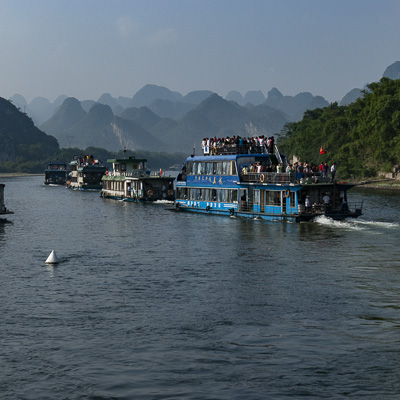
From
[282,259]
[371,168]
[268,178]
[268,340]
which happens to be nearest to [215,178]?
[268,178]

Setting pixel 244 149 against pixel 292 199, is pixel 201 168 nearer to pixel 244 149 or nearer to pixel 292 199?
pixel 244 149

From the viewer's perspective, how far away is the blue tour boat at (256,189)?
2092 inches

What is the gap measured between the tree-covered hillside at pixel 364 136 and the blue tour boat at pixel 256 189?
A: 6353 cm

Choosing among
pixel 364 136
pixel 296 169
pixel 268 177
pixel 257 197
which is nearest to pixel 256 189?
pixel 257 197

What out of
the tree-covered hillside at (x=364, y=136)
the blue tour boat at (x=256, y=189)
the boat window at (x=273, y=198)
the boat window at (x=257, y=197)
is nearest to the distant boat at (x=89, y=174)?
the tree-covered hillside at (x=364, y=136)

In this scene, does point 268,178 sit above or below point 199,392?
above

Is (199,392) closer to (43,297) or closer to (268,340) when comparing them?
(268,340)

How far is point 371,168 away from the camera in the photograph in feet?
457

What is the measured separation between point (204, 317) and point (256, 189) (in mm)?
32527

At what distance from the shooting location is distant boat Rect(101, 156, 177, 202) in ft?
287

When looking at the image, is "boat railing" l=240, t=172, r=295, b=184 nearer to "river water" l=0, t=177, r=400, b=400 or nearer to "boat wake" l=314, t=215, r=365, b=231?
"boat wake" l=314, t=215, r=365, b=231

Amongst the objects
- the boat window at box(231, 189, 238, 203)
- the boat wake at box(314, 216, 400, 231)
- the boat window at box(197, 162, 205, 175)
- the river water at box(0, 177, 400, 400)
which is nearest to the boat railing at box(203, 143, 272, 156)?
the boat window at box(197, 162, 205, 175)

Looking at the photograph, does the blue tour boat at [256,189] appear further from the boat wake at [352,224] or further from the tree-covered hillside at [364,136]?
the tree-covered hillside at [364,136]

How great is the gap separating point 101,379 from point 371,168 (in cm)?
12807
